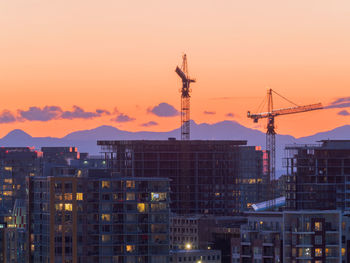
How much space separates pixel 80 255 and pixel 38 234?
8.50 m

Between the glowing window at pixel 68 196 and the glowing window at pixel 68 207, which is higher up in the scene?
the glowing window at pixel 68 196

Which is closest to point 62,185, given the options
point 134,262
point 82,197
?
point 82,197

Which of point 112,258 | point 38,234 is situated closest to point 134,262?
point 112,258

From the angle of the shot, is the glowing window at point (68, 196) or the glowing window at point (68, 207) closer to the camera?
the glowing window at point (68, 207)

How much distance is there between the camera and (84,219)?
199250 millimetres

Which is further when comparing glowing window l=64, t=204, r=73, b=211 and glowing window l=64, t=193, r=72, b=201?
glowing window l=64, t=193, r=72, b=201

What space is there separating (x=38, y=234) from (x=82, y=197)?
9232 mm

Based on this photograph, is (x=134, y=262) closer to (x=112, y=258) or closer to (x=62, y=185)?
(x=112, y=258)

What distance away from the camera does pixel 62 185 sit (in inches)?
7785

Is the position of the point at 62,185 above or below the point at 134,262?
above

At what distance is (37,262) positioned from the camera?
198 m

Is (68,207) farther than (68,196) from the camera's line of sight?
No

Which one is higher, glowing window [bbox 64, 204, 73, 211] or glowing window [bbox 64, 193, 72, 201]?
glowing window [bbox 64, 193, 72, 201]

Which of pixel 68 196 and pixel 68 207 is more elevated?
pixel 68 196
